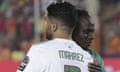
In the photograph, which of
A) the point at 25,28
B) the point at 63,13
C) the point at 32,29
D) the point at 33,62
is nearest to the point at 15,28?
the point at 25,28

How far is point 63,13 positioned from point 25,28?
5.80 m

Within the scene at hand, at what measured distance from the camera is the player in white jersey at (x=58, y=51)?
3301mm

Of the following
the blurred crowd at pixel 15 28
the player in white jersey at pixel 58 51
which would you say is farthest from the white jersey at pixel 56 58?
the blurred crowd at pixel 15 28

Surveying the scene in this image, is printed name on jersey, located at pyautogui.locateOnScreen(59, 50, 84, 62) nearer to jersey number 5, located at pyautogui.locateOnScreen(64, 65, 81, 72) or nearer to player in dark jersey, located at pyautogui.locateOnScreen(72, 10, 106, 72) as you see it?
jersey number 5, located at pyautogui.locateOnScreen(64, 65, 81, 72)

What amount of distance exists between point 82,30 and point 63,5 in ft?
3.17

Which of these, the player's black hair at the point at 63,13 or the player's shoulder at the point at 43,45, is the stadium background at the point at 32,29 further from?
the player's shoulder at the point at 43,45

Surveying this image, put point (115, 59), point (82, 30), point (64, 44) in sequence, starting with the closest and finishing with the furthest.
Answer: point (64, 44)
point (82, 30)
point (115, 59)

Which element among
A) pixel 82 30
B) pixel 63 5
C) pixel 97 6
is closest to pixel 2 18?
pixel 97 6

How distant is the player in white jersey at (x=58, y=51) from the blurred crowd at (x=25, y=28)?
17.5 feet

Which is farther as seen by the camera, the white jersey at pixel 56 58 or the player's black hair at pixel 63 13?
the player's black hair at pixel 63 13

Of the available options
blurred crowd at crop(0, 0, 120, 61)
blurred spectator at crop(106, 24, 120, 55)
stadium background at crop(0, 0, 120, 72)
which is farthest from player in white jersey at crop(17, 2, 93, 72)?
blurred spectator at crop(106, 24, 120, 55)

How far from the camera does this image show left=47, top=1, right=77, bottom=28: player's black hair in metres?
3.42

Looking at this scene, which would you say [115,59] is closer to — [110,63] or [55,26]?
[110,63]

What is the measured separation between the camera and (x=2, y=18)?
30.5 ft
